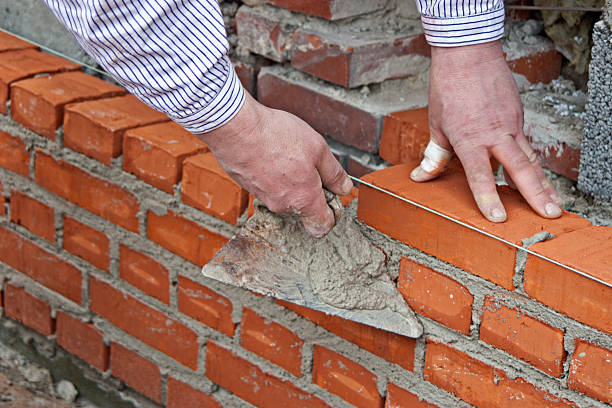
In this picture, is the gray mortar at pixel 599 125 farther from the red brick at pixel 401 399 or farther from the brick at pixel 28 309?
the brick at pixel 28 309

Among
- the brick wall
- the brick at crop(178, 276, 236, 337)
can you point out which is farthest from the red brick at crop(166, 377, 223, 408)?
the brick at crop(178, 276, 236, 337)

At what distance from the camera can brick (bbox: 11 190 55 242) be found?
7.24 ft

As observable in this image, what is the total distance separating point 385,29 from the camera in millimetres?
Answer: 1850

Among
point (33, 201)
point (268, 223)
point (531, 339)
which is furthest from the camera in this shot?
point (33, 201)

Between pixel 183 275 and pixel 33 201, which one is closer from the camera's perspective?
pixel 183 275

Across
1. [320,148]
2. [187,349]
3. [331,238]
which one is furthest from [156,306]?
[320,148]

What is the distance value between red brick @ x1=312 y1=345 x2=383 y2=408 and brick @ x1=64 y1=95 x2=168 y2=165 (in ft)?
2.15

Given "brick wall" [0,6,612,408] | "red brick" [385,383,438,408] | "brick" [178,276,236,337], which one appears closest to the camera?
"brick wall" [0,6,612,408]

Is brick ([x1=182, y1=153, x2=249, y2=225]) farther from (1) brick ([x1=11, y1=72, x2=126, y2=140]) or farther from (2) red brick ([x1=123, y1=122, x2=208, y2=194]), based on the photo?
(1) brick ([x1=11, y1=72, x2=126, y2=140])

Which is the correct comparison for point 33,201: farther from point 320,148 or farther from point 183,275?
point 320,148

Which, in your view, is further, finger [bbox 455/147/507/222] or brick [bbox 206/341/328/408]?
brick [bbox 206/341/328/408]

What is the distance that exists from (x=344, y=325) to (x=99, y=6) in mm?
768

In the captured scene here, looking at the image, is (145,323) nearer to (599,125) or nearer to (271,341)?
(271,341)

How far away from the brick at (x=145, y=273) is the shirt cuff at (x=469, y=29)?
85cm
